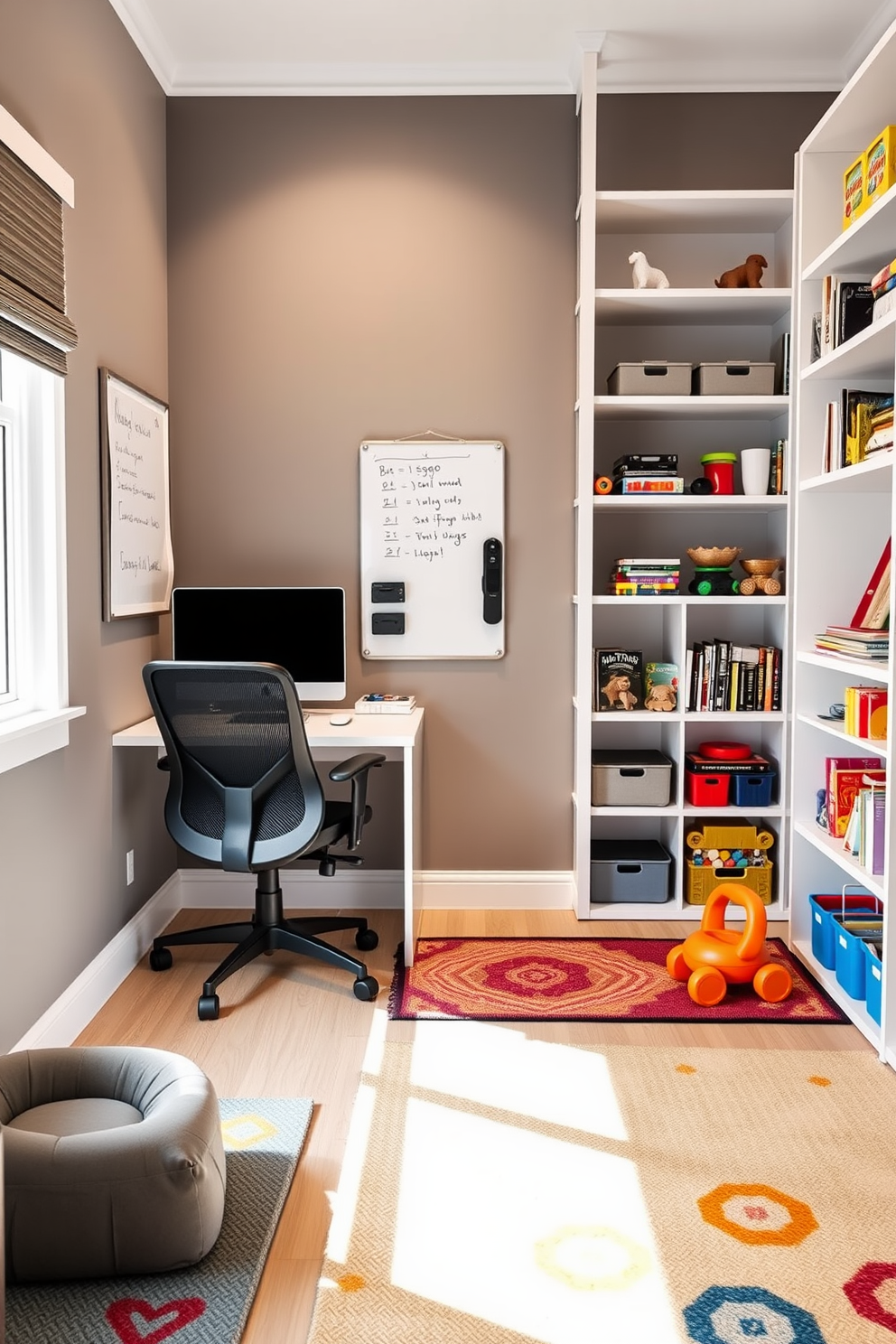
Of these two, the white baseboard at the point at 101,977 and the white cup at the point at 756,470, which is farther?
the white cup at the point at 756,470

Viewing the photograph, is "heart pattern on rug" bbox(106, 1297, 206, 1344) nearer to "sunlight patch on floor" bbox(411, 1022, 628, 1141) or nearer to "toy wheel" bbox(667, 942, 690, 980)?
"sunlight patch on floor" bbox(411, 1022, 628, 1141)

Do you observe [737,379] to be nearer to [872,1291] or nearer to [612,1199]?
[612,1199]

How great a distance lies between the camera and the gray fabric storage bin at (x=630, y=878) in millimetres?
3621

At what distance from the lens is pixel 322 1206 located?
2008 millimetres

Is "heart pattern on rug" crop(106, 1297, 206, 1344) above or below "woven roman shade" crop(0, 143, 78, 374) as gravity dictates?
below

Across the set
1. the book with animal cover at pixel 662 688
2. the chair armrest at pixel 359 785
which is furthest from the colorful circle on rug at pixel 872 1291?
the book with animal cover at pixel 662 688

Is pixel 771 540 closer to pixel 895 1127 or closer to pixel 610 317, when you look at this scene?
pixel 610 317

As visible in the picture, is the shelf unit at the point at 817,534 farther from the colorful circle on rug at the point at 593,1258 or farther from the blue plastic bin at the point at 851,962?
the colorful circle on rug at the point at 593,1258

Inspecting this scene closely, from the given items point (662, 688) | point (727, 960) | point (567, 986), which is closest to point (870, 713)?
point (727, 960)

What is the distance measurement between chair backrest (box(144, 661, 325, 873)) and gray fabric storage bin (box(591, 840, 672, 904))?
1.18 meters

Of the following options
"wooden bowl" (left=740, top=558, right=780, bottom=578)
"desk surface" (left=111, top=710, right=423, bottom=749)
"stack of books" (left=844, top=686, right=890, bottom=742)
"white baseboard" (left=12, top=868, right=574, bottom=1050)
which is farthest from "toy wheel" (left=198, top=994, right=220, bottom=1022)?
"wooden bowl" (left=740, top=558, right=780, bottom=578)

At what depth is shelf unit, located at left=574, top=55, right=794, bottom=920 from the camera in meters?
3.46

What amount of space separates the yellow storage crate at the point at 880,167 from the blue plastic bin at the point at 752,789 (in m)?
1.73

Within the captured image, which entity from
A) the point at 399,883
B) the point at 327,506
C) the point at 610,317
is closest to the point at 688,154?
the point at 610,317
